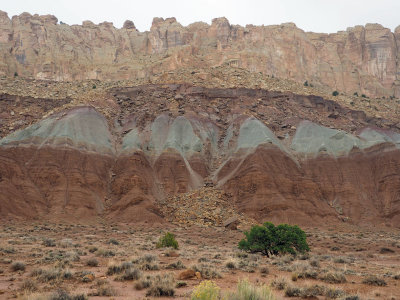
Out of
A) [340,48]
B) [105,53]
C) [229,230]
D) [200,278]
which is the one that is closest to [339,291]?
[200,278]

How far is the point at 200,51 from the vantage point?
98000mm

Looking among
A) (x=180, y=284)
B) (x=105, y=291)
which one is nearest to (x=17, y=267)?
(x=105, y=291)

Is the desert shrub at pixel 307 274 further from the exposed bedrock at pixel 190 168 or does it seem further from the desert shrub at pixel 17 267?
the exposed bedrock at pixel 190 168

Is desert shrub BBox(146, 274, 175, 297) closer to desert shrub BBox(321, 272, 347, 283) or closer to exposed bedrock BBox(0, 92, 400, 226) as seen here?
desert shrub BBox(321, 272, 347, 283)

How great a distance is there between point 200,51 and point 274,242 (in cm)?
8226

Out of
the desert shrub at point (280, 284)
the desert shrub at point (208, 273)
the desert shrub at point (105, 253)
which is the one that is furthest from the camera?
the desert shrub at point (105, 253)

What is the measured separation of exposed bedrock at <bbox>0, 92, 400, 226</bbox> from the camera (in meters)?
45.7

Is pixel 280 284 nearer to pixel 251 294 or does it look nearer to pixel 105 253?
pixel 251 294

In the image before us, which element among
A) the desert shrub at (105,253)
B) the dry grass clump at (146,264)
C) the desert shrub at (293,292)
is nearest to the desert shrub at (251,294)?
the desert shrub at (293,292)

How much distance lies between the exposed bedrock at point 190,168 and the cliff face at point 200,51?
103ft

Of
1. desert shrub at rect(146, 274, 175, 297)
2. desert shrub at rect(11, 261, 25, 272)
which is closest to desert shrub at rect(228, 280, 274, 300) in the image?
desert shrub at rect(146, 274, 175, 297)

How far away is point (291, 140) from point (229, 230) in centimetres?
2609

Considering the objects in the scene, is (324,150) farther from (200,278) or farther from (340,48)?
(340,48)

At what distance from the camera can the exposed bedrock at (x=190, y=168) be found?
150 feet
